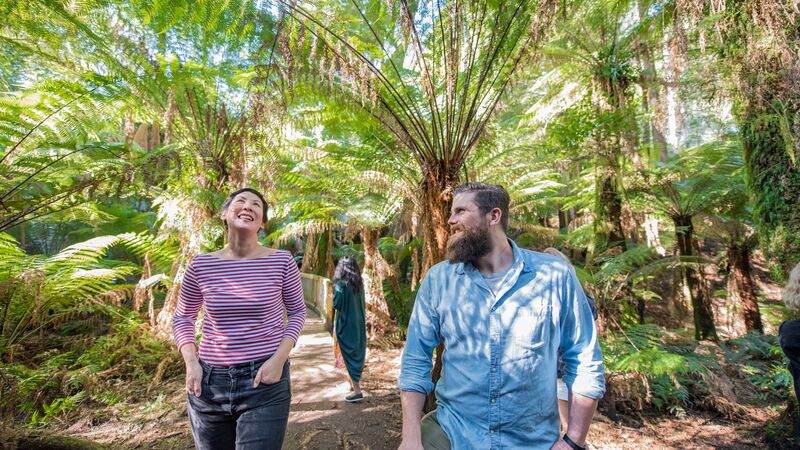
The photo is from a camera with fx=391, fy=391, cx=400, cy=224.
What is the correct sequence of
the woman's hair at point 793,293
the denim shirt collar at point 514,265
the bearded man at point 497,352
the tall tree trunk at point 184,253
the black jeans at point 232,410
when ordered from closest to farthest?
the bearded man at point 497,352 < the denim shirt collar at point 514,265 < the black jeans at point 232,410 < the woman's hair at point 793,293 < the tall tree trunk at point 184,253

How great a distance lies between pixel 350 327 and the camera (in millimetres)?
4449

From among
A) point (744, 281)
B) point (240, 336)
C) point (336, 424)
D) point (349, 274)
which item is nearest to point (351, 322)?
point (349, 274)

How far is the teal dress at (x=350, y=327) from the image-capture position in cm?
426

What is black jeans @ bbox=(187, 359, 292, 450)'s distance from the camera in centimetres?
163

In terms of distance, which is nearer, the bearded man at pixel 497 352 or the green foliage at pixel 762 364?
the bearded man at pixel 497 352

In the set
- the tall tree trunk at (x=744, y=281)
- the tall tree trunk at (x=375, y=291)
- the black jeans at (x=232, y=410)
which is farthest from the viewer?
the tall tree trunk at (x=744, y=281)

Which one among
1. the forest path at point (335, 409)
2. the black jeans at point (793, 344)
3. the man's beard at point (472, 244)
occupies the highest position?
the man's beard at point (472, 244)

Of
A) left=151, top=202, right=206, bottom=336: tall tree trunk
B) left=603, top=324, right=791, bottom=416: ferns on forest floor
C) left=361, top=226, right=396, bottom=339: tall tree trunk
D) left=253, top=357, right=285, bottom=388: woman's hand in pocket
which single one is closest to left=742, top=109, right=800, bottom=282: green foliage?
left=603, top=324, right=791, bottom=416: ferns on forest floor

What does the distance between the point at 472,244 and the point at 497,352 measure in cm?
41

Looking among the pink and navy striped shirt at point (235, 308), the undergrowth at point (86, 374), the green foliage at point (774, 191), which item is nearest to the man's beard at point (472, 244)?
the pink and navy striped shirt at point (235, 308)

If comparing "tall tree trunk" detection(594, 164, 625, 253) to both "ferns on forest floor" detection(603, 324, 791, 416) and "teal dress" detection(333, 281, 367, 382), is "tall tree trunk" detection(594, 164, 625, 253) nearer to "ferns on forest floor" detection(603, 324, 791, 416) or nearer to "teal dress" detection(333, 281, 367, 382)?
"ferns on forest floor" detection(603, 324, 791, 416)

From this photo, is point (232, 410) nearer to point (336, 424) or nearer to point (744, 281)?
point (336, 424)

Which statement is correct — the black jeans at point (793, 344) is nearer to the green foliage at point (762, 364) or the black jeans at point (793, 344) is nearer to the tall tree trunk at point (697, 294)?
the green foliage at point (762, 364)

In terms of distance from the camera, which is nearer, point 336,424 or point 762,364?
point 336,424
